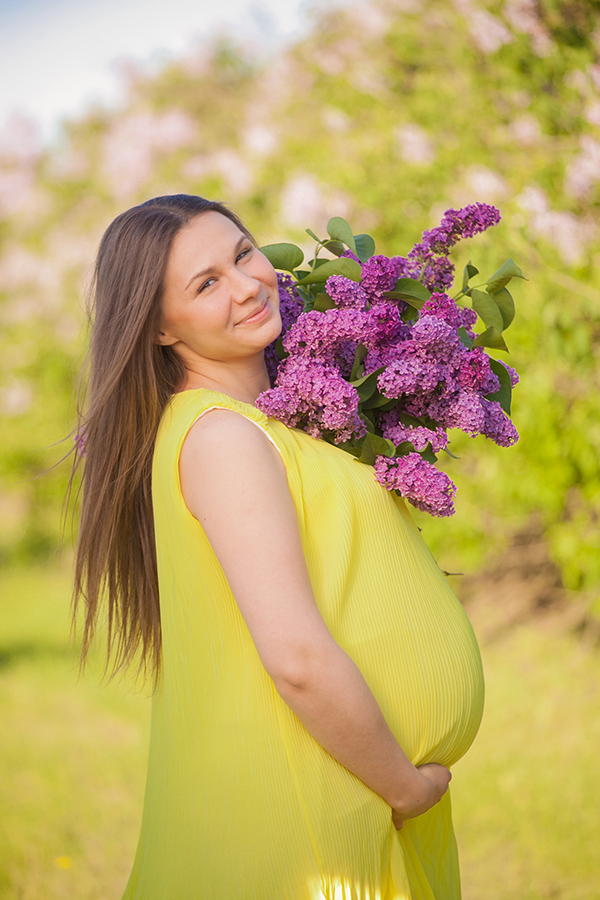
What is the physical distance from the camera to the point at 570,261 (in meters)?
3.63

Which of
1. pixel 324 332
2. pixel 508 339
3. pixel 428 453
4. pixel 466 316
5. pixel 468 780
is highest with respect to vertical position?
pixel 324 332

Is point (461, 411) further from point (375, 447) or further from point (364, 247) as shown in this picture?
point (364, 247)

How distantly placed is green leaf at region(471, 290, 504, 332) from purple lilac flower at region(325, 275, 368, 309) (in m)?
0.28

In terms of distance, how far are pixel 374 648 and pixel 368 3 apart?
507 cm

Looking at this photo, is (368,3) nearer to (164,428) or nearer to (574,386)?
(574,386)

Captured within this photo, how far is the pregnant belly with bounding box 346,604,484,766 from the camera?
1.41 meters

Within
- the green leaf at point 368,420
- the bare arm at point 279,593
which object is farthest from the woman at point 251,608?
the green leaf at point 368,420

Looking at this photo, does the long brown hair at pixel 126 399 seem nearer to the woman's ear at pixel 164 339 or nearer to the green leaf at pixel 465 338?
the woman's ear at pixel 164 339

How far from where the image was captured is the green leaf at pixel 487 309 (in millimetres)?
1650

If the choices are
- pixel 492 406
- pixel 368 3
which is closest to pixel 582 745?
pixel 492 406

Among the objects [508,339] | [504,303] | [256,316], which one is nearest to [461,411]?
[504,303]

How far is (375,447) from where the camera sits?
1510mm

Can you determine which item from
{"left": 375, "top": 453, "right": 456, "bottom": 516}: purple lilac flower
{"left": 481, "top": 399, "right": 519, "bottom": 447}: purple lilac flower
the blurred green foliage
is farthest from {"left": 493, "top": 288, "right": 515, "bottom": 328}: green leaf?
the blurred green foliage

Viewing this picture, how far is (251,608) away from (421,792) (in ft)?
1.60
